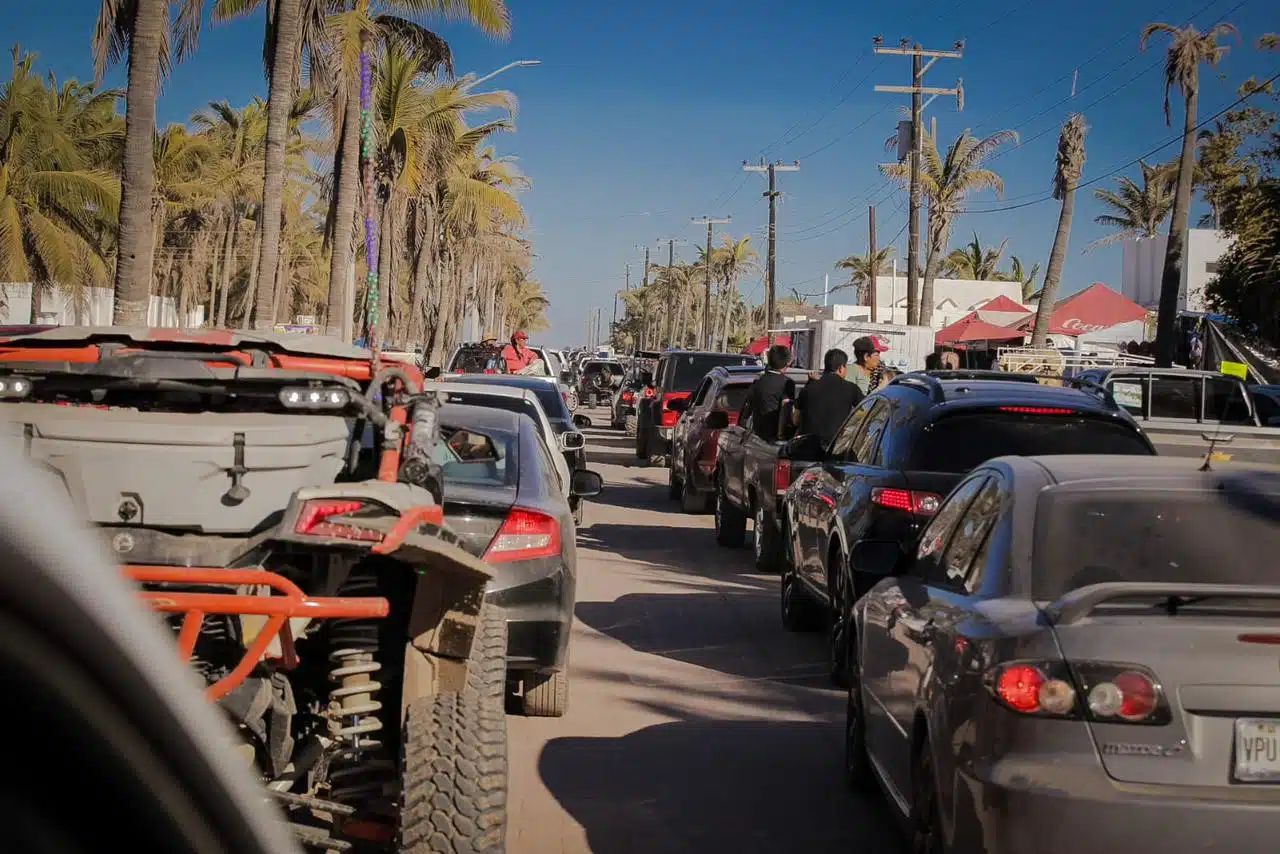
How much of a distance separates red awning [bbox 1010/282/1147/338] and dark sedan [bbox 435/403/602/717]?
130ft

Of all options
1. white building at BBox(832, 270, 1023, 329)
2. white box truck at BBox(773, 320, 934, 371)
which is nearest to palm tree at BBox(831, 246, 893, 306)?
white building at BBox(832, 270, 1023, 329)

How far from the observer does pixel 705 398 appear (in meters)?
19.7

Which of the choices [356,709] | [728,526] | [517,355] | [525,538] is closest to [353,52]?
[517,355]

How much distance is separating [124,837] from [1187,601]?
3.77m

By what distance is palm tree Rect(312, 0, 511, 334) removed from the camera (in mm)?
29406

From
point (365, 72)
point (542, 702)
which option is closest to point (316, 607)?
point (542, 702)

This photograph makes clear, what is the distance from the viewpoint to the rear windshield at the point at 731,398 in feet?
61.2

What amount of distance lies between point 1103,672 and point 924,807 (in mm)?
1083

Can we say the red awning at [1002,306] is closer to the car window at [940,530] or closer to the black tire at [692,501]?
the black tire at [692,501]

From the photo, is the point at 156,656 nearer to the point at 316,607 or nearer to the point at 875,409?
the point at 316,607

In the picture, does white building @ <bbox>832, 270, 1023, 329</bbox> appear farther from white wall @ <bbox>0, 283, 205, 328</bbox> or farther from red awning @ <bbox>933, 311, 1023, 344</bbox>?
white wall @ <bbox>0, 283, 205, 328</bbox>

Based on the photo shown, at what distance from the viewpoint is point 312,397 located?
5.22 metres

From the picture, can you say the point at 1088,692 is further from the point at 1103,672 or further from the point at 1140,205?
the point at 1140,205

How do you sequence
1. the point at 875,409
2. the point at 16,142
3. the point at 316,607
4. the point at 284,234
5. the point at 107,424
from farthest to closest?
the point at 284,234 < the point at 16,142 < the point at 875,409 < the point at 107,424 < the point at 316,607
